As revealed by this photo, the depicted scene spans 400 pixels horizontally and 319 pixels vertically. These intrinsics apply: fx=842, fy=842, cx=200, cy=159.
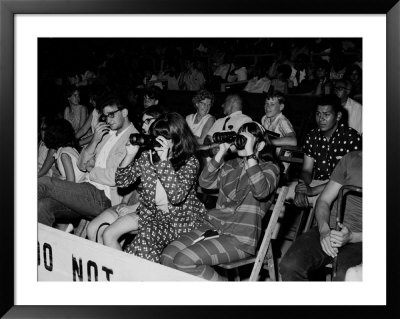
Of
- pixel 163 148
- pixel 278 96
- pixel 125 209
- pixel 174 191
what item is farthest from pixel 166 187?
pixel 278 96

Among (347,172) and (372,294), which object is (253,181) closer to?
(347,172)

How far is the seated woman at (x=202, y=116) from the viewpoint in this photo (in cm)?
436

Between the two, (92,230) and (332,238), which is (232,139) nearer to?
(332,238)

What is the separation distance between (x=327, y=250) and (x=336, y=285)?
0.26 meters

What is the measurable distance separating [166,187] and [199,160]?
318mm

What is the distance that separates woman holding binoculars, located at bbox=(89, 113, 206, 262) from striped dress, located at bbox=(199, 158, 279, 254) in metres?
0.11

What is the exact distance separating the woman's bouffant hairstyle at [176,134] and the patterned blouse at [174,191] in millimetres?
38

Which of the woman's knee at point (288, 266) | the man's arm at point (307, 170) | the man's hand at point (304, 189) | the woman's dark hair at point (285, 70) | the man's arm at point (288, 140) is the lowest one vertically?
the woman's knee at point (288, 266)

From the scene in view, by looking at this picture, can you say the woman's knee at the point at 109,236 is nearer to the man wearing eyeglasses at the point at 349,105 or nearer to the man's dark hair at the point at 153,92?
the man's dark hair at the point at 153,92

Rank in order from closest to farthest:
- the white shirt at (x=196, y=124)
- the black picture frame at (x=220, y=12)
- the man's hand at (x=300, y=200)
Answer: the black picture frame at (x=220, y=12)
the man's hand at (x=300, y=200)
the white shirt at (x=196, y=124)

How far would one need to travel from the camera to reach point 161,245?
392 cm

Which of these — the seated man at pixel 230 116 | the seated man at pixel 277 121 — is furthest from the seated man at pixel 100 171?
the seated man at pixel 277 121

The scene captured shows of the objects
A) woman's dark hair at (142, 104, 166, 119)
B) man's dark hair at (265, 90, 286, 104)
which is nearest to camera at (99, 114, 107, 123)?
woman's dark hair at (142, 104, 166, 119)

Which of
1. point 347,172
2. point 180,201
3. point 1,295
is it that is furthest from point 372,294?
point 1,295
